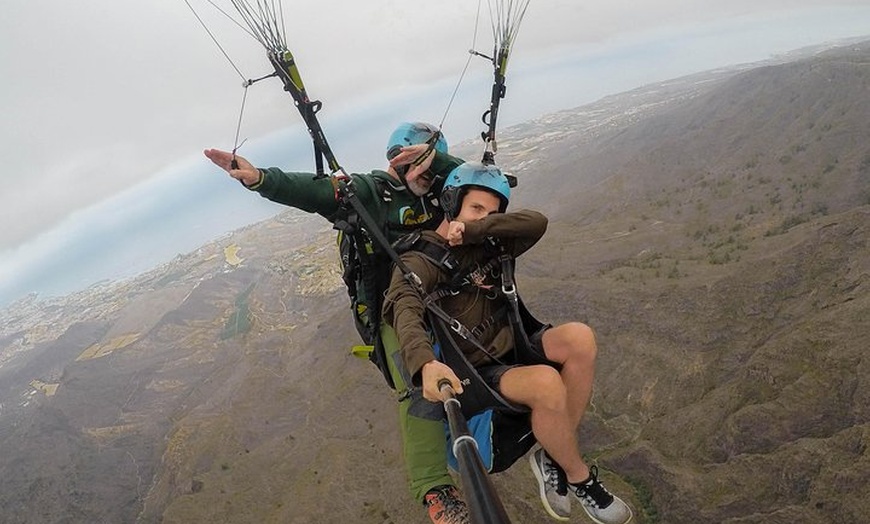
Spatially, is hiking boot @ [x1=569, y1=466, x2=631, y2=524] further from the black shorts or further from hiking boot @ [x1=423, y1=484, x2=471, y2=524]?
the black shorts

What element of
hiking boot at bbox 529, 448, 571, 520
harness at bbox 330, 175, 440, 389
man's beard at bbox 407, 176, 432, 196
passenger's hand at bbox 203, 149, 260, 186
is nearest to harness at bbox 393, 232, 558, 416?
harness at bbox 330, 175, 440, 389

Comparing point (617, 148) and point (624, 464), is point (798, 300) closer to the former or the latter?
point (624, 464)

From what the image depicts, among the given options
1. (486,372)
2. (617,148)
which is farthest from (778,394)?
(617,148)

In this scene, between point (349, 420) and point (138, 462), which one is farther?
point (138, 462)

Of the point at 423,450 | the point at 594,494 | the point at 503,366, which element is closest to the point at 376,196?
the point at 503,366

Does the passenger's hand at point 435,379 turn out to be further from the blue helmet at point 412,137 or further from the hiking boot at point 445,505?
the blue helmet at point 412,137

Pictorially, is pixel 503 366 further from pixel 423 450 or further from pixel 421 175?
pixel 421 175
